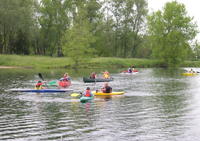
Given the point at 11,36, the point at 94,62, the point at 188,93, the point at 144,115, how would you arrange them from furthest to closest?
the point at 11,36, the point at 94,62, the point at 188,93, the point at 144,115

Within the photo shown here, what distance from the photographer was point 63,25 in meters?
98.8

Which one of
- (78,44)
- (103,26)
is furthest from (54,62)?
(103,26)

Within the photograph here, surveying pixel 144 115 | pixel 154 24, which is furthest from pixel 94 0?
pixel 144 115

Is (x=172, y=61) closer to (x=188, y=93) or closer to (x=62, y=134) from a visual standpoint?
(x=188, y=93)

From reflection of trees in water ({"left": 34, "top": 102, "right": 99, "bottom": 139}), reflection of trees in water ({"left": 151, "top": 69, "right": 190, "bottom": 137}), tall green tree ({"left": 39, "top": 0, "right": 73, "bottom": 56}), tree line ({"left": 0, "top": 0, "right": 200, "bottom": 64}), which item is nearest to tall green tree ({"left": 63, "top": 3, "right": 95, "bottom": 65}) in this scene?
tree line ({"left": 0, "top": 0, "right": 200, "bottom": 64})

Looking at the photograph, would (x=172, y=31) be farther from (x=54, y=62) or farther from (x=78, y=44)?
(x=54, y=62)

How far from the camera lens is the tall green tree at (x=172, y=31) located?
314 feet

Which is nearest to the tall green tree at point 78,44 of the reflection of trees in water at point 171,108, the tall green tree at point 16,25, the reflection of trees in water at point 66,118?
the tall green tree at point 16,25

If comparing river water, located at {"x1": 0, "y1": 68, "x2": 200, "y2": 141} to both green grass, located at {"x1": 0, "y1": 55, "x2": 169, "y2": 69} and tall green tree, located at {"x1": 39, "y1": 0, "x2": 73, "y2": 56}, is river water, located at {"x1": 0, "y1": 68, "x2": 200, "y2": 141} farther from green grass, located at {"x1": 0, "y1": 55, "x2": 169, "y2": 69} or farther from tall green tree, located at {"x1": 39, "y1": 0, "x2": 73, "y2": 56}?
tall green tree, located at {"x1": 39, "y1": 0, "x2": 73, "y2": 56}

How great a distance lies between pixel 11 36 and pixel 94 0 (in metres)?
25.0

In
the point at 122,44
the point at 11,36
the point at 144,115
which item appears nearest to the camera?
the point at 144,115

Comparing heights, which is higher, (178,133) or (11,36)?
(11,36)

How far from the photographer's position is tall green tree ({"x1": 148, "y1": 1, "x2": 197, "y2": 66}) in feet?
314

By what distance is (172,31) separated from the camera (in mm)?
96375
